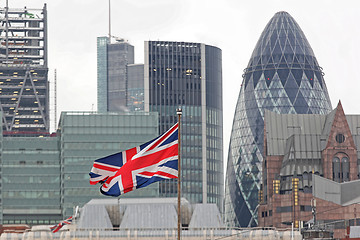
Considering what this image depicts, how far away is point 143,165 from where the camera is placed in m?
70.2

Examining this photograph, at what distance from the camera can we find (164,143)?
228ft

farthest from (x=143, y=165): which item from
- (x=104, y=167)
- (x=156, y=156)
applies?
(x=104, y=167)

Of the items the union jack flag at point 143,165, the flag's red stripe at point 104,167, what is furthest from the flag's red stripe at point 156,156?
the flag's red stripe at point 104,167

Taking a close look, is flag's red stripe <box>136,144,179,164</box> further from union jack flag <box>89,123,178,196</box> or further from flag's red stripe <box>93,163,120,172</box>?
flag's red stripe <box>93,163,120,172</box>

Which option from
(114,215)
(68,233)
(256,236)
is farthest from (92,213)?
(256,236)

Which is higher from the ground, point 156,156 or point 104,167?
point 156,156

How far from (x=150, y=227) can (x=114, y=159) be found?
66165 millimetres

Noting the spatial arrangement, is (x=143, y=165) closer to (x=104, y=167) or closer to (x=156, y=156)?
(x=156, y=156)

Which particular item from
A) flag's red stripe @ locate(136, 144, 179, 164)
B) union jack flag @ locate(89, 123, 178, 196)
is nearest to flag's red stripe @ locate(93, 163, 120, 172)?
union jack flag @ locate(89, 123, 178, 196)

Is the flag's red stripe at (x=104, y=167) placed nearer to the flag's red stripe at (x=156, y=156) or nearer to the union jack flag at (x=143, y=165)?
the union jack flag at (x=143, y=165)

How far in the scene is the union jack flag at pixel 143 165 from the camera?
68938 millimetres

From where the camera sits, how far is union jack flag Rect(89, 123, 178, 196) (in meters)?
68.9

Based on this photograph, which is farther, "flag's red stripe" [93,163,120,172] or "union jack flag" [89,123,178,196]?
"flag's red stripe" [93,163,120,172]

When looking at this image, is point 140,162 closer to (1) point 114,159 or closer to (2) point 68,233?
(1) point 114,159
